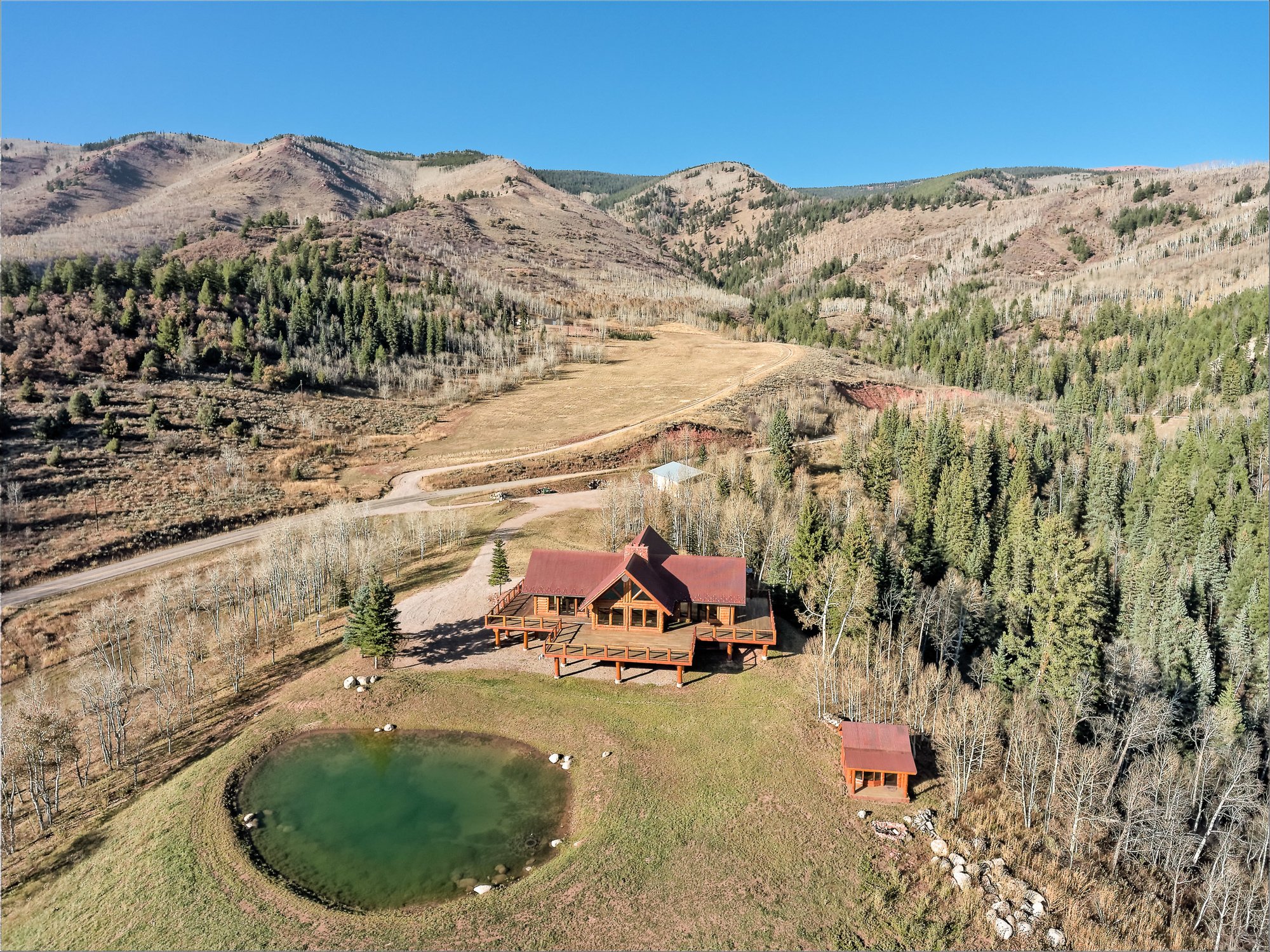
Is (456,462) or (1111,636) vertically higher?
(456,462)

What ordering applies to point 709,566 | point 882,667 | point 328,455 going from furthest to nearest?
point 328,455
point 709,566
point 882,667

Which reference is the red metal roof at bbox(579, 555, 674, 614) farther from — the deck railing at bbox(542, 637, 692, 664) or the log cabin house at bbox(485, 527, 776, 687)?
the deck railing at bbox(542, 637, 692, 664)

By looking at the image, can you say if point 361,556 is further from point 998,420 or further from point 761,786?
point 998,420

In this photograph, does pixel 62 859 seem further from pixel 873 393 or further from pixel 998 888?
pixel 873 393

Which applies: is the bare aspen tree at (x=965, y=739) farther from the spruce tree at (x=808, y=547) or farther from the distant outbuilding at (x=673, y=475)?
the distant outbuilding at (x=673, y=475)

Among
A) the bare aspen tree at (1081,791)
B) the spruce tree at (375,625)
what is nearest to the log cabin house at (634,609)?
the spruce tree at (375,625)

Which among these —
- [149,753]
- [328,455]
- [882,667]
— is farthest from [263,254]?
[882,667]

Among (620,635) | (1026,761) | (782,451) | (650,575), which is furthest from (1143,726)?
(782,451)
